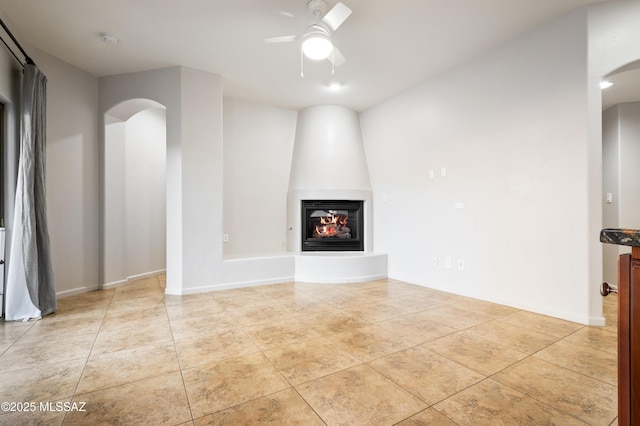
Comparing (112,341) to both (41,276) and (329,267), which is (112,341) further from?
(329,267)

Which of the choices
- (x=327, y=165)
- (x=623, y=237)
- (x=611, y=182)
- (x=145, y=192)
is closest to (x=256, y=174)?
(x=327, y=165)

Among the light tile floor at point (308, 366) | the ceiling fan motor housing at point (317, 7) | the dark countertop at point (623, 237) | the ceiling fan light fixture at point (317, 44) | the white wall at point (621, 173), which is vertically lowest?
the light tile floor at point (308, 366)

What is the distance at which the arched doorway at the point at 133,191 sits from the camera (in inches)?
157

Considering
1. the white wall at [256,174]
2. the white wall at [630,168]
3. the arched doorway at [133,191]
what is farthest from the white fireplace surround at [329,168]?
the white wall at [630,168]

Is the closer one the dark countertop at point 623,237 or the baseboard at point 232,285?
the dark countertop at point 623,237

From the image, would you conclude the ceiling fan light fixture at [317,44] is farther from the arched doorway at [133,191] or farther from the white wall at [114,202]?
the white wall at [114,202]

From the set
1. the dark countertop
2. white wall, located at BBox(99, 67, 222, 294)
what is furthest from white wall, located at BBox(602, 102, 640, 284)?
white wall, located at BBox(99, 67, 222, 294)

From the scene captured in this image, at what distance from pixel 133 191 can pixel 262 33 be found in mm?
3105

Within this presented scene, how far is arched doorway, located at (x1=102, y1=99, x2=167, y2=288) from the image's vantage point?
157 inches

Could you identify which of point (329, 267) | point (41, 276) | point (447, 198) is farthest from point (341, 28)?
point (41, 276)

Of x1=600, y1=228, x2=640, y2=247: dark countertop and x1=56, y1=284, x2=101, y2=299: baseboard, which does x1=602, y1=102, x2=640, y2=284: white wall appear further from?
x1=56, y1=284, x2=101, y2=299: baseboard

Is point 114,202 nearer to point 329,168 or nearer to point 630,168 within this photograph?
point 329,168

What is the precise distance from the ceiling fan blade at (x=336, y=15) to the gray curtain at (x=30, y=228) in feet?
9.43

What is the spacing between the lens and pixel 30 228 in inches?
110
